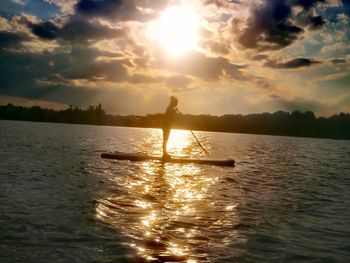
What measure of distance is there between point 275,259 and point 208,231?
2207 millimetres

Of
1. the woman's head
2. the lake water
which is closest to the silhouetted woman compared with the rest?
the woman's head

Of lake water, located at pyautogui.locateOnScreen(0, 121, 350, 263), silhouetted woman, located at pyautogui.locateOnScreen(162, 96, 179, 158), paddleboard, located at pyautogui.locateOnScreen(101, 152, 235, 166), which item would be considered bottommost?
lake water, located at pyautogui.locateOnScreen(0, 121, 350, 263)

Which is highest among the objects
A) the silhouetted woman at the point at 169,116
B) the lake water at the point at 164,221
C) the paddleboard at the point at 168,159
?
the silhouetted woman at the point at 169,116

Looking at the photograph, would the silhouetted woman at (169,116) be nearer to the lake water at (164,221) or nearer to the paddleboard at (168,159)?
the paddleboard at (168,159)

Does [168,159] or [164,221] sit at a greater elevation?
[168,159]

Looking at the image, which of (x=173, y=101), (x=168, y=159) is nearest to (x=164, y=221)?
(x=168, y=159)

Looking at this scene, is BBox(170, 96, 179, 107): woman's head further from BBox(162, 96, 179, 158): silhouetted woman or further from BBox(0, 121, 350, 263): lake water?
BBox(0, 121, 350, 263): lake water

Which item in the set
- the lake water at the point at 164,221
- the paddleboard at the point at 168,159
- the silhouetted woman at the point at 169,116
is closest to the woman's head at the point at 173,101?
the silhouetted woman at the point at 169,116

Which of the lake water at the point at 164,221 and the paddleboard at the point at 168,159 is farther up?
the paddleboard at the point at 168,159

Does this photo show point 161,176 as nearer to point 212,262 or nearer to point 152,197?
point 152,197

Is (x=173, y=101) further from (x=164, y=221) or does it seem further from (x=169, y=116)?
(x=164, y=221)

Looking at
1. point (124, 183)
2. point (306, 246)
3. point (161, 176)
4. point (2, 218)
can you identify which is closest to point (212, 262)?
point (306, 246)

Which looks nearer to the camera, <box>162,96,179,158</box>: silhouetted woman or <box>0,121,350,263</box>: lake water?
<box>0,121,350,263</box>: lake water

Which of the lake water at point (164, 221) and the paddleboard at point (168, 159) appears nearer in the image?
the lake water at point (164, 221)
